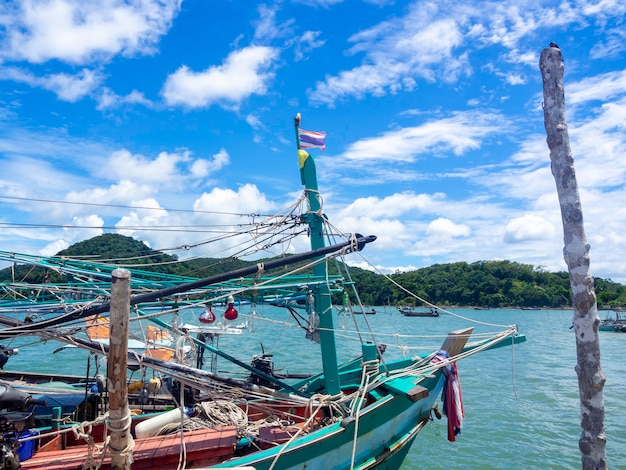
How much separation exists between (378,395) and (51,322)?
19.2ft

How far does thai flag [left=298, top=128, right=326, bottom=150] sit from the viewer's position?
9.88 m

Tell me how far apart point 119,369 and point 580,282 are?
5.07 metres

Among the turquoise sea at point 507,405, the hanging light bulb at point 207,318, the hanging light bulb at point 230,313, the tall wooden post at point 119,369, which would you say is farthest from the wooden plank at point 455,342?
the tall wooden post at point 119,369

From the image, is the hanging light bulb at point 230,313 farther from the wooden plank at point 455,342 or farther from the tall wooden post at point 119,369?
the tall wooden post at point 119,369

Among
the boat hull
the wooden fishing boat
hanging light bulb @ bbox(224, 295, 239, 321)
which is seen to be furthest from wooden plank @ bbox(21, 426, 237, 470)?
hanging light bulb @ bbox(224, 295, 239, 321)

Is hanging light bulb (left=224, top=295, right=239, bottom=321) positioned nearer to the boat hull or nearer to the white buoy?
the white buoy

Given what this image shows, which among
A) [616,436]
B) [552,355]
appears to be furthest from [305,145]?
[552,355]

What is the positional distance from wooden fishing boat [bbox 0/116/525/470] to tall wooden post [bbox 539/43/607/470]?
321 centimetres

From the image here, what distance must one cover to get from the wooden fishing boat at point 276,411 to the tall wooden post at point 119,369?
0.05 metres

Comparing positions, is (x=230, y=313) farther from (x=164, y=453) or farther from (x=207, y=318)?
(x=164, y=453)

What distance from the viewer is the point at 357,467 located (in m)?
7.95

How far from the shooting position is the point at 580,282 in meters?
5.36

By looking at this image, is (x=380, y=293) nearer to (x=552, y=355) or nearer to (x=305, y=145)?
(x=552, y=355)

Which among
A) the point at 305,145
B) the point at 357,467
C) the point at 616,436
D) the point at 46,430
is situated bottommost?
the point at 616,436
